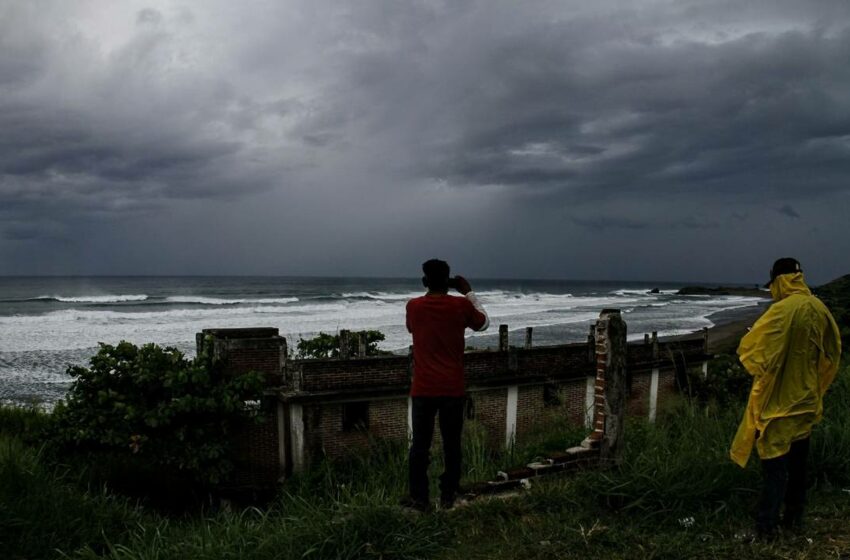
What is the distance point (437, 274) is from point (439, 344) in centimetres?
64

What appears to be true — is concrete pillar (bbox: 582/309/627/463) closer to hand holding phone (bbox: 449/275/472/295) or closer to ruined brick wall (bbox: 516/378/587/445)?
hand holding phone (bbox: 449/275/472/295)

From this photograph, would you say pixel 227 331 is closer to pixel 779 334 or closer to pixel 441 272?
pixel 441 272

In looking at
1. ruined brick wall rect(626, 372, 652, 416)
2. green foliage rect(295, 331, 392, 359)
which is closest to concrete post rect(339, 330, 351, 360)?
green foliage rect(295, 331, 392, 359)

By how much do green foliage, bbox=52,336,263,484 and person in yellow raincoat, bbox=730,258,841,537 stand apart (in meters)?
10.2

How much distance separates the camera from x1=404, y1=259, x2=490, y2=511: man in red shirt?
5477mm

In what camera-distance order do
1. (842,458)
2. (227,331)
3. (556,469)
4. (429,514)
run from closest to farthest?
1. (429,514)
2. (842,458)
3. (556,469)
4. (227,331)


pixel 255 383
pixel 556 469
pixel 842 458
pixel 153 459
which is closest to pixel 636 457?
pixel 556 469

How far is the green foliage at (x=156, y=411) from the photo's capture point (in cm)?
1230

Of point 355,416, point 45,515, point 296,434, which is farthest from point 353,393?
point 45,515

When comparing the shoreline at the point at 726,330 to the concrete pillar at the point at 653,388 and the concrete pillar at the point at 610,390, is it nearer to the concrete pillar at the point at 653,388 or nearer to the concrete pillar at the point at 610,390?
the concrete pillar at the point at 653,388

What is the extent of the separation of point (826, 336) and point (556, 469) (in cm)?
280

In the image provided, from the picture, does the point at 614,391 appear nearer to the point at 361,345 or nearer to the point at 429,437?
the point at 429,437

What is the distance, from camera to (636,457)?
6.83m

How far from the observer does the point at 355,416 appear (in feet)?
53.0
